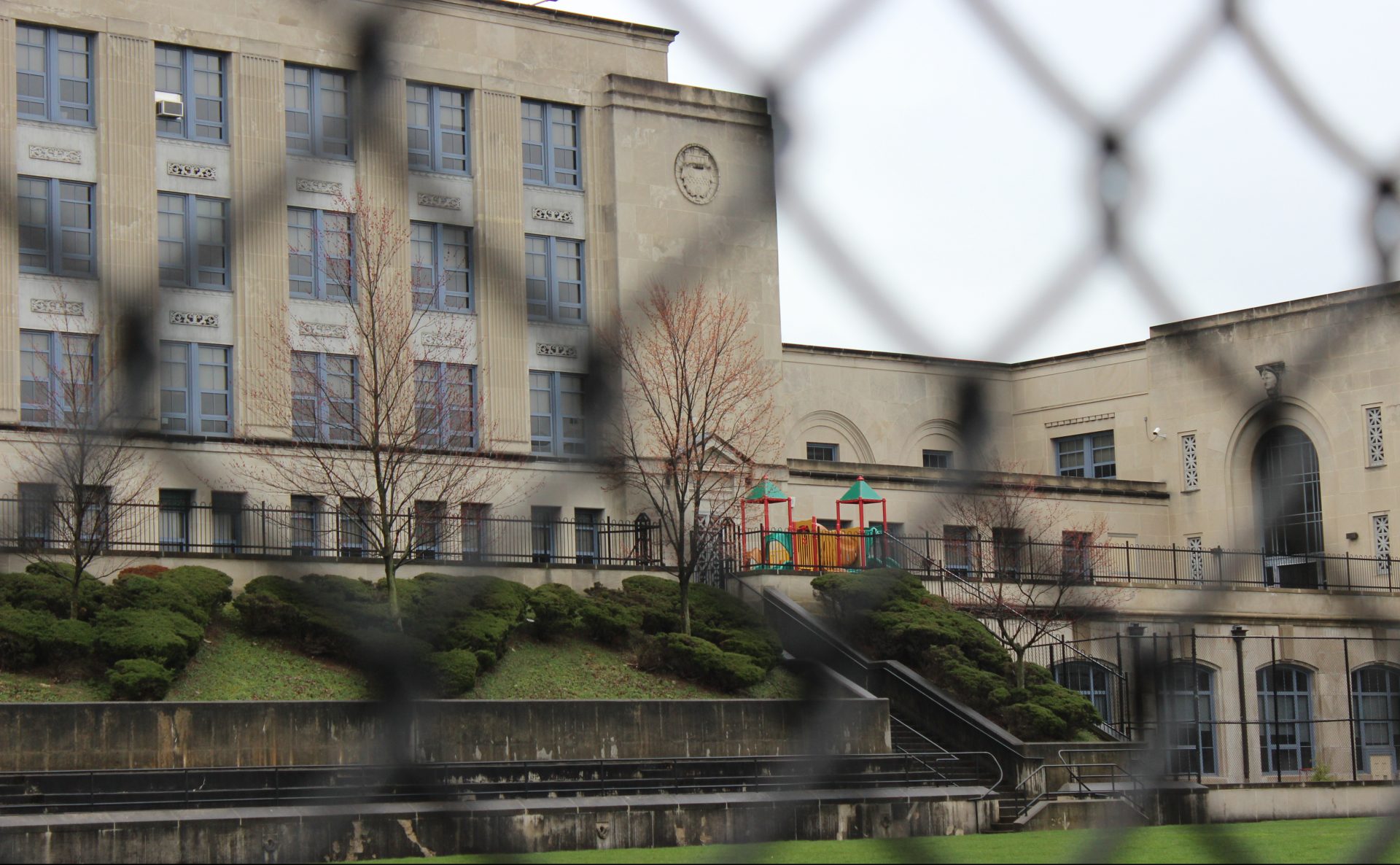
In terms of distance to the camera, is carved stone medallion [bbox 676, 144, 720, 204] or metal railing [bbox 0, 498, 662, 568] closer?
carved stone medallion [bbox 676, 144, 720, 204]

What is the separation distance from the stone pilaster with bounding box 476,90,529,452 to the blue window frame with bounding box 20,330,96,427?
1.93 ft

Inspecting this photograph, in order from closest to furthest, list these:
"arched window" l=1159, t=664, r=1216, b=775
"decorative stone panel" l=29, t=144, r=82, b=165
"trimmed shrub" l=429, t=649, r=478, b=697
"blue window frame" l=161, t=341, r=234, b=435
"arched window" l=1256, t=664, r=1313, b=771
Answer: "blue window frame" l=161, t=341, r=234, b=435, "decorative stone panel" l=29, t=144, r=82, b=165, "trimmed shrub" l=429, t=649, r=478, b=697, "arched window" l=1159, t=664, r=1216, b=775, "arched window" l=1256, t=664, r=1313, b=771

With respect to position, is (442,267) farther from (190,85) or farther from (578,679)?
(578,679)

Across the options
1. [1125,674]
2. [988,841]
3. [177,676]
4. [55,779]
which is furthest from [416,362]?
[1125,674]

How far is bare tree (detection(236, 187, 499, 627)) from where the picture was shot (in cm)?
264

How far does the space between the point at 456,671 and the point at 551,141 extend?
1660 cm

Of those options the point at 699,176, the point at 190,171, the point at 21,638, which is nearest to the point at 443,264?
the point at 699,176

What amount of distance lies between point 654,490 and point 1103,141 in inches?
37.8

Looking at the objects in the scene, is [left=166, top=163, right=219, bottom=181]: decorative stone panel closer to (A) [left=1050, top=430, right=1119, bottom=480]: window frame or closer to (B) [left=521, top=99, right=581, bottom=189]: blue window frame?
(B) [left=521, top=99, right=581, bottom=189]: blue window frame

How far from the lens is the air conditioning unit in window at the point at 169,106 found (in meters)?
3.62

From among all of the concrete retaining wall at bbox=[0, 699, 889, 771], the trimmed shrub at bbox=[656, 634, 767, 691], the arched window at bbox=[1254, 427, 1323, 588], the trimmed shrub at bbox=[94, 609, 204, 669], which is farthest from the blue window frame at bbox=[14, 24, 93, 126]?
the trimmed shrub at bbox=[656, 634, 767, 691]

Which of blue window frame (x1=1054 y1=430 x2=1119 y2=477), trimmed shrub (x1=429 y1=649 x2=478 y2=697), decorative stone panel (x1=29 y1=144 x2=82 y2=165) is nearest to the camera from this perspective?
decorative stone panel (x1=29 y1=144 x2=82 y2=165)

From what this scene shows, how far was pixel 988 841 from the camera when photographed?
694 inches

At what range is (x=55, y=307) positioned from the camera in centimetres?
283
